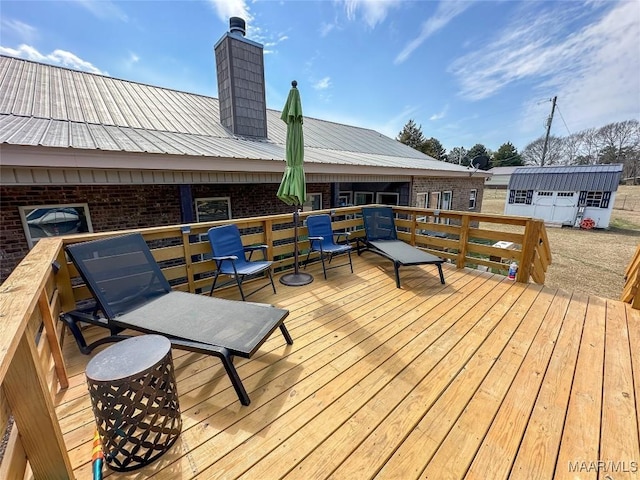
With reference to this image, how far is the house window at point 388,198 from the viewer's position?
937 centimetres

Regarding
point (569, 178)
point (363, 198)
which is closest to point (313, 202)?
point (363, 198)

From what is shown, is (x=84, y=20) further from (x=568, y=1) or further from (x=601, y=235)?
(x=601, y=235)

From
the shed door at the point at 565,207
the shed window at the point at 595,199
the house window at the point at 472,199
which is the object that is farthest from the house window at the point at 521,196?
the house window at the point at 472,199

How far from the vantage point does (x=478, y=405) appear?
1806mm

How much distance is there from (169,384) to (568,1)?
366 inches

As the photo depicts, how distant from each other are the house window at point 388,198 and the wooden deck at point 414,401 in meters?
6.65

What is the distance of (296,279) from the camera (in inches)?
156

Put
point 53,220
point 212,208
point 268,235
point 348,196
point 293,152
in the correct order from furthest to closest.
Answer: point 348,196, point 212,208, point 53,220, point 268,235, point 293,152

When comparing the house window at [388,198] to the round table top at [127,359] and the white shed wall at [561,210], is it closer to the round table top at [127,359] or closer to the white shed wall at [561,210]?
the round table top at [127,359]

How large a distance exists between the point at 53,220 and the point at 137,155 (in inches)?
99.1

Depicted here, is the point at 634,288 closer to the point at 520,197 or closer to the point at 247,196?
the point at 247,196

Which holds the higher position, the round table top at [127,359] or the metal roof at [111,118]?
the metal roof at [111,118]

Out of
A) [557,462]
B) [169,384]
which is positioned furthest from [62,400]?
[557,462]

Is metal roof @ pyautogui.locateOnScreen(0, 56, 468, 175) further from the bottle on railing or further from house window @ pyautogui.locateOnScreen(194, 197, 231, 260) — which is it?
the bottle on railing
